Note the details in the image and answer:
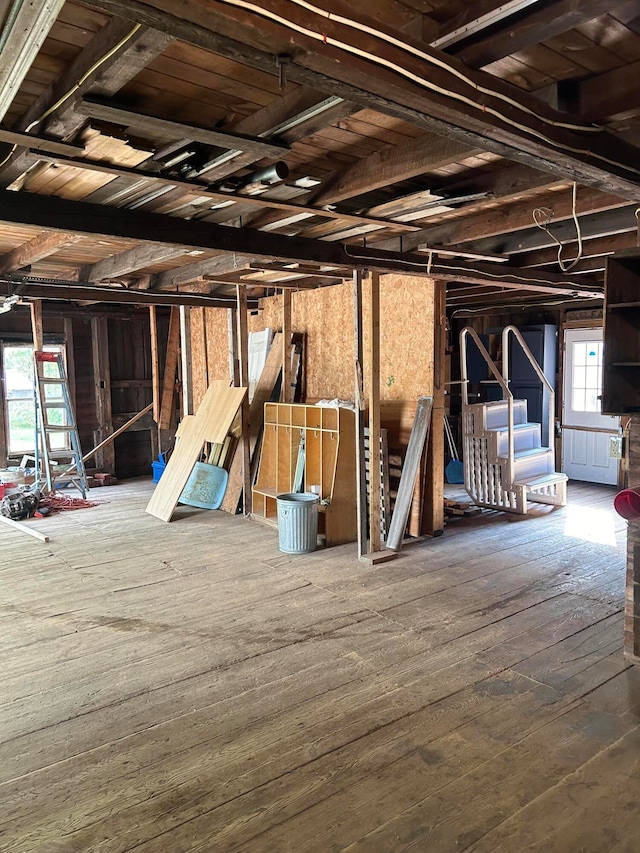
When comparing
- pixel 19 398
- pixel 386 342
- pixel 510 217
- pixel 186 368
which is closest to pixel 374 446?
pixel 386 342

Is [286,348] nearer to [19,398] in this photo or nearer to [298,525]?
[298,525]

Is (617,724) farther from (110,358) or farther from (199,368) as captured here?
(110,358)

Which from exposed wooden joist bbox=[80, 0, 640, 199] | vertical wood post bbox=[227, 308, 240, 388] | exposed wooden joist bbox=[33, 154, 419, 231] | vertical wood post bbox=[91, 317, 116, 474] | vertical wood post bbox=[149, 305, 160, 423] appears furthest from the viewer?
vertical wood post bbox=[91, 317, 116, 474]

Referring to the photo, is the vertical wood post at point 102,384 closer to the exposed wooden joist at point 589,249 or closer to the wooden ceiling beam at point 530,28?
the exposed wooden joist at point 589,249

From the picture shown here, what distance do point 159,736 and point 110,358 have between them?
7.31m

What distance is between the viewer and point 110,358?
909 cm

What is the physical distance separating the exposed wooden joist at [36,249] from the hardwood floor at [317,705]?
8.06 ft

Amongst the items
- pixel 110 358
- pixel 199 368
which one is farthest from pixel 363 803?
pixel 110 358

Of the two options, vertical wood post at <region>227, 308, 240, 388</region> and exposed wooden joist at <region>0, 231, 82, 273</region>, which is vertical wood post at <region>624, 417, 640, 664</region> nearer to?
exposed wooden joist at <region>0, 231, 82, 273</region>

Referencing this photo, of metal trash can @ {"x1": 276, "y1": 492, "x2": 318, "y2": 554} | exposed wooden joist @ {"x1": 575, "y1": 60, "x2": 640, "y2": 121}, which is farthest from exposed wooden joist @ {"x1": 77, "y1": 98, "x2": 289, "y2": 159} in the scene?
metal trash can @ {"x1": 276, "y1": 492, "x2": 318, "y2": 554}

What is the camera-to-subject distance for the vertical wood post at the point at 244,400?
255 inches

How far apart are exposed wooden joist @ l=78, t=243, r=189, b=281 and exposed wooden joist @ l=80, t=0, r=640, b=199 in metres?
2.81

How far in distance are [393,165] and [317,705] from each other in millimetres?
2599

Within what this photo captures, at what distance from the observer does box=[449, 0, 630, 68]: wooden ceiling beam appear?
1638 mm
